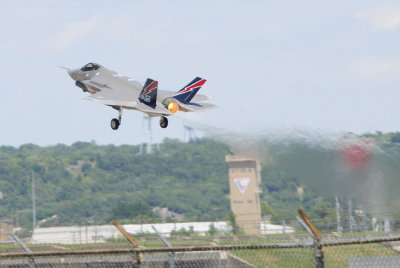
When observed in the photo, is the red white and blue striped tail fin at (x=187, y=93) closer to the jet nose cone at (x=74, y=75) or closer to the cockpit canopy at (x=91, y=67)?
the cockpit canopy at (x=91, y=67)

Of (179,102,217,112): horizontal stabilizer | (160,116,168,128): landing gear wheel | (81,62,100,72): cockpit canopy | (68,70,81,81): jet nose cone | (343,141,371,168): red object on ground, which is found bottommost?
(343,141,371,168): red object on ground

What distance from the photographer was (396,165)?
37125mm

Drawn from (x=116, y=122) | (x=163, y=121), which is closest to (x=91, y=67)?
(x=116, y=122)

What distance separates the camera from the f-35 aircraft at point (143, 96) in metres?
32.3

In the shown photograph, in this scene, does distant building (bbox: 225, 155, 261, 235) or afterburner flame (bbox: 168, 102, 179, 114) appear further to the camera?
distant building (bbox: 225, 155, 261, 235)

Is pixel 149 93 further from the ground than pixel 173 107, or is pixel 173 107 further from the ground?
pixel 149 93

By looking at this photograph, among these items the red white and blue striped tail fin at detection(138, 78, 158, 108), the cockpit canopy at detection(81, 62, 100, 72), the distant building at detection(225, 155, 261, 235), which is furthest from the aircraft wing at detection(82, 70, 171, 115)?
the distant building at detection(225, 155, 261, 235)

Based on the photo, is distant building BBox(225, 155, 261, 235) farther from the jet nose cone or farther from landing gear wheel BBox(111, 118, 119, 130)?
landing gear wheel BBox(111, 118, 119, 130)

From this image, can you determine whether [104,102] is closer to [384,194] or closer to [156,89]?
[156,89]

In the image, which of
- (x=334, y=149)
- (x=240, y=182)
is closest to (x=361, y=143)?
(x=334, y=149)

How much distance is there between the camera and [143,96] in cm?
3259

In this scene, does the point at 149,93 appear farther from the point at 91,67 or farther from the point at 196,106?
the point at 91,67

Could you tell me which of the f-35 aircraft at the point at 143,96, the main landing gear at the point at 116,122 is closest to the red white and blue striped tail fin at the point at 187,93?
the f-35 aircraft at the point at 143,96

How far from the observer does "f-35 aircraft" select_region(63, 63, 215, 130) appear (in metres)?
32.3
